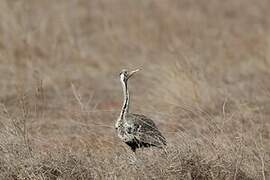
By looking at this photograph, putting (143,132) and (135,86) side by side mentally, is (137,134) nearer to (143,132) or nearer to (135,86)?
(143,132)

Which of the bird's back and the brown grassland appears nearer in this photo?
the brown grassland

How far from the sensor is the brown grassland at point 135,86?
6965 mm

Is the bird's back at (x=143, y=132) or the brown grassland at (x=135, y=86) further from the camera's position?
the bird's back at (x=143, y=132)

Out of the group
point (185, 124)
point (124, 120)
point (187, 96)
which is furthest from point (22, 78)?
point (124, 120)

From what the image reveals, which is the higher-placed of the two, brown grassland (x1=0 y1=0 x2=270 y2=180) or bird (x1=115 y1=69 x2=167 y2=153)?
bird (x1=115 y1=69 x2=167 y2=153)

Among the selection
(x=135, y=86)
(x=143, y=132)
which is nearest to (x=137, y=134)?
(x=143, y=132)

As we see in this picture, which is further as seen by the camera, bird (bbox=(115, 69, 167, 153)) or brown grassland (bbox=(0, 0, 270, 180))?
bird (bbox=(115, 69, 167, 153))

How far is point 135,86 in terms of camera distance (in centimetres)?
1223

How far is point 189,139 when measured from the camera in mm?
7086

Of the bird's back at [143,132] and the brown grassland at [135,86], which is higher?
the bird's back at [143,132]

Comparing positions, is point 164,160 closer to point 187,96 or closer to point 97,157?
point 97,157

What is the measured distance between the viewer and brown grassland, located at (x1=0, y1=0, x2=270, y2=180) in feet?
22.9

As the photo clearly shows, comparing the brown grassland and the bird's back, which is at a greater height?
the bird's back

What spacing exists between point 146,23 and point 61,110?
202 inches
